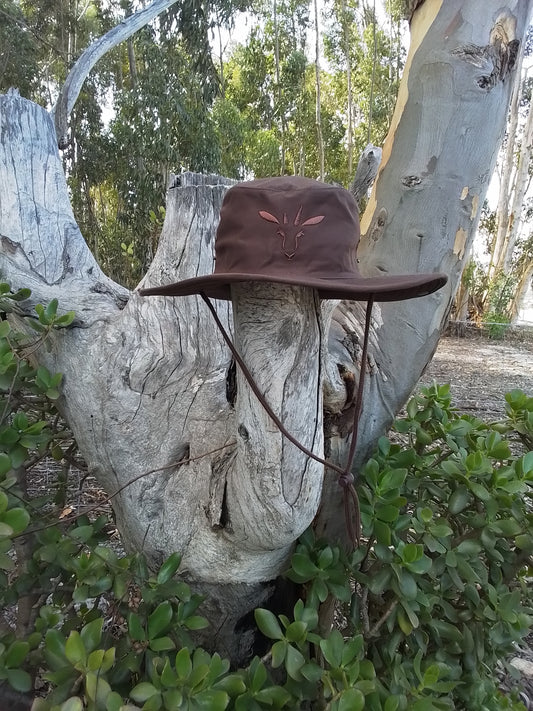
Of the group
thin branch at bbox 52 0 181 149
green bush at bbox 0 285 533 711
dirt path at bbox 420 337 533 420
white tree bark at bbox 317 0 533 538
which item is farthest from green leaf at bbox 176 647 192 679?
thin branch at bbox 52 0 181 149

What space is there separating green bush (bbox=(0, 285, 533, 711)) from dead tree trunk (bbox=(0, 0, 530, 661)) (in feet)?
0.31

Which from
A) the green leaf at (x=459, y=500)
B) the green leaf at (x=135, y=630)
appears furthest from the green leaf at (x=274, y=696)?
the green leaf at (x=459, y=500)

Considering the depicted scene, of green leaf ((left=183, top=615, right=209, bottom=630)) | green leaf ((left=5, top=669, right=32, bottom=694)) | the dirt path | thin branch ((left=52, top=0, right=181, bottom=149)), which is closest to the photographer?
green leaf ((left=5, top=669, right=32, bottom=694))

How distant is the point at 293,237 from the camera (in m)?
0.77

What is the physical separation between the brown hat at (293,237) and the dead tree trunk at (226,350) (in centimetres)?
24

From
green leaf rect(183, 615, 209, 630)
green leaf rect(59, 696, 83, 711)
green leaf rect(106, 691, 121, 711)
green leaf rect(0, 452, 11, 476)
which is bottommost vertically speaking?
green leaf rect(183, 615, 209, 630)

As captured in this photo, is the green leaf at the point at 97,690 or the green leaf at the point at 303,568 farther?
the green leaf at the point at 303,568

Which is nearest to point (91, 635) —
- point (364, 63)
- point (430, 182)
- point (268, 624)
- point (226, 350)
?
point (268, 624)

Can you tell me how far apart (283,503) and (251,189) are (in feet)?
1.75

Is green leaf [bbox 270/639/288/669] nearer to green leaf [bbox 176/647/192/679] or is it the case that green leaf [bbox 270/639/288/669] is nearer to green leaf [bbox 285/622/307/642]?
green leaf [bbox 285/622/307/642]

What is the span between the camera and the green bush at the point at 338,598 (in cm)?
80

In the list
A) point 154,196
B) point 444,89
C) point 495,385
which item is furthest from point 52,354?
point 154,196

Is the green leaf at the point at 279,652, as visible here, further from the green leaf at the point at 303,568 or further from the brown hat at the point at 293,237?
the brown hat at the point at 293,237

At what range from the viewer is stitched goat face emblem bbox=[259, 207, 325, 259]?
769 millimetres
